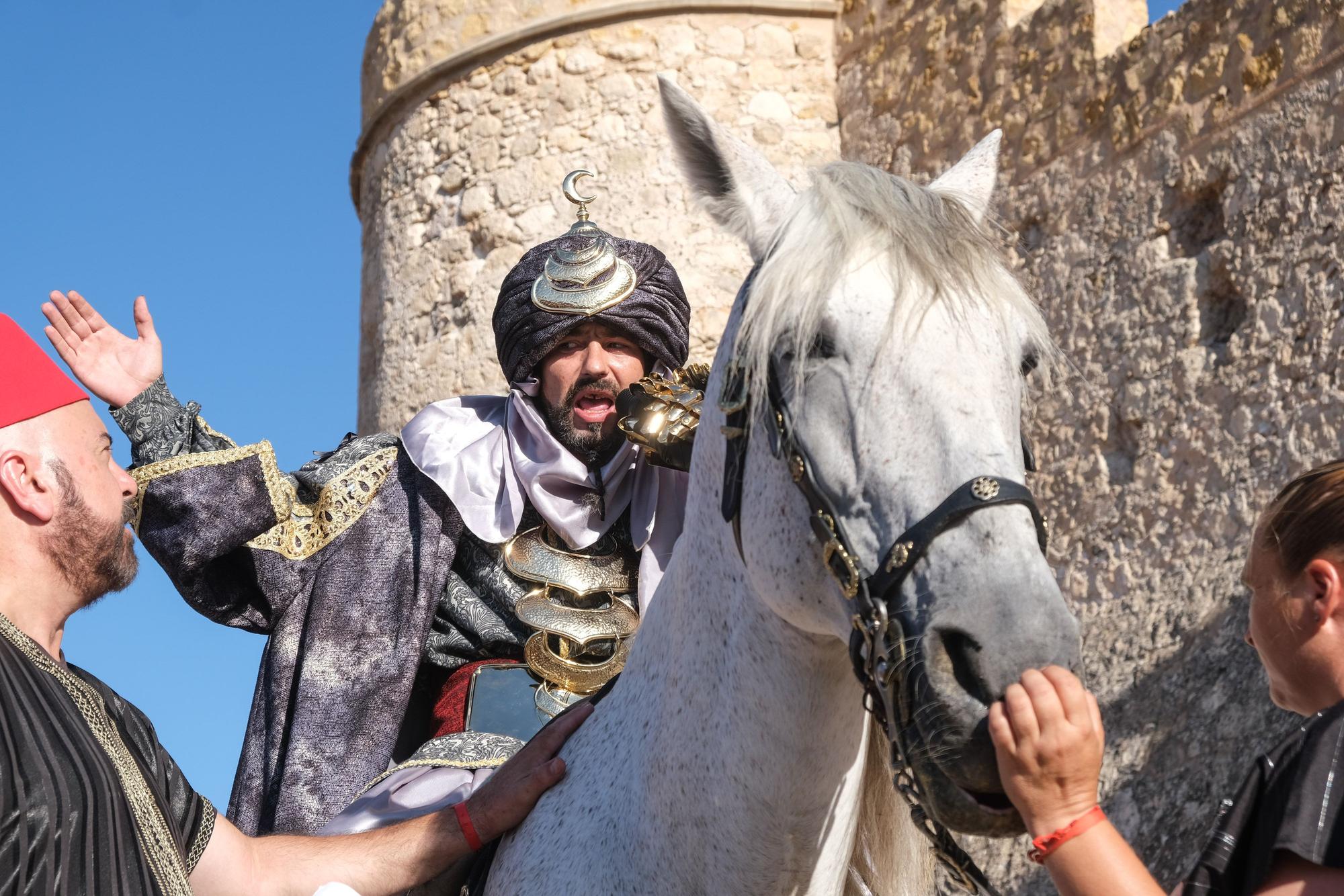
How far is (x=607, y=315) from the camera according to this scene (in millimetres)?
3477

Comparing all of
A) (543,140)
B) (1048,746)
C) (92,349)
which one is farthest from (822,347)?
(543,140)

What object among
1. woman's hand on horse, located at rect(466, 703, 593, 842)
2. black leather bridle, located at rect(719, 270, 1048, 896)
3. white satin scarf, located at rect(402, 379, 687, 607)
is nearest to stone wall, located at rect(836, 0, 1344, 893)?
white satin scarf, located at rect(402, 379, 687, 607)

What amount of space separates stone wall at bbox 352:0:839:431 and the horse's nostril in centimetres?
657

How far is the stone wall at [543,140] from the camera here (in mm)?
8531

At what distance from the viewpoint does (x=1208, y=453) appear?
20.6ft

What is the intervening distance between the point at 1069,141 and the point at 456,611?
510 cm

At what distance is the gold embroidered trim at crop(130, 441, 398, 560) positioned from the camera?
129 inches

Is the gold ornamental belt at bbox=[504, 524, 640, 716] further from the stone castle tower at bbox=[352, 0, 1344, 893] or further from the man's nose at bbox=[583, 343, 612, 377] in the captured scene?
the stone castle tower at bbox=[352, 0, 1344, 893]

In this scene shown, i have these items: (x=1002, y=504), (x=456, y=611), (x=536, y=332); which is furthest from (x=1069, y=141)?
(x=1002, y=504)

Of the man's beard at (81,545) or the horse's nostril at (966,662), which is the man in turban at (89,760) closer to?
the man's beard at (81,545)

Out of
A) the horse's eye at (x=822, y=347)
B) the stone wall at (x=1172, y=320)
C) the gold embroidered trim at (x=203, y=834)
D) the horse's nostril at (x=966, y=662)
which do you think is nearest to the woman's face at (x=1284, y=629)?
the horse's nostril at (x=966, y=662)

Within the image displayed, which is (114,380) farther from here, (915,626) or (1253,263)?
(1253,263)

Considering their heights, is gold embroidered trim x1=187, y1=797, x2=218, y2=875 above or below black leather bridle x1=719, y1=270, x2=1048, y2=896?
below

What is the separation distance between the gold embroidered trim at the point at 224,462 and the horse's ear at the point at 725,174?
1.42 meters
